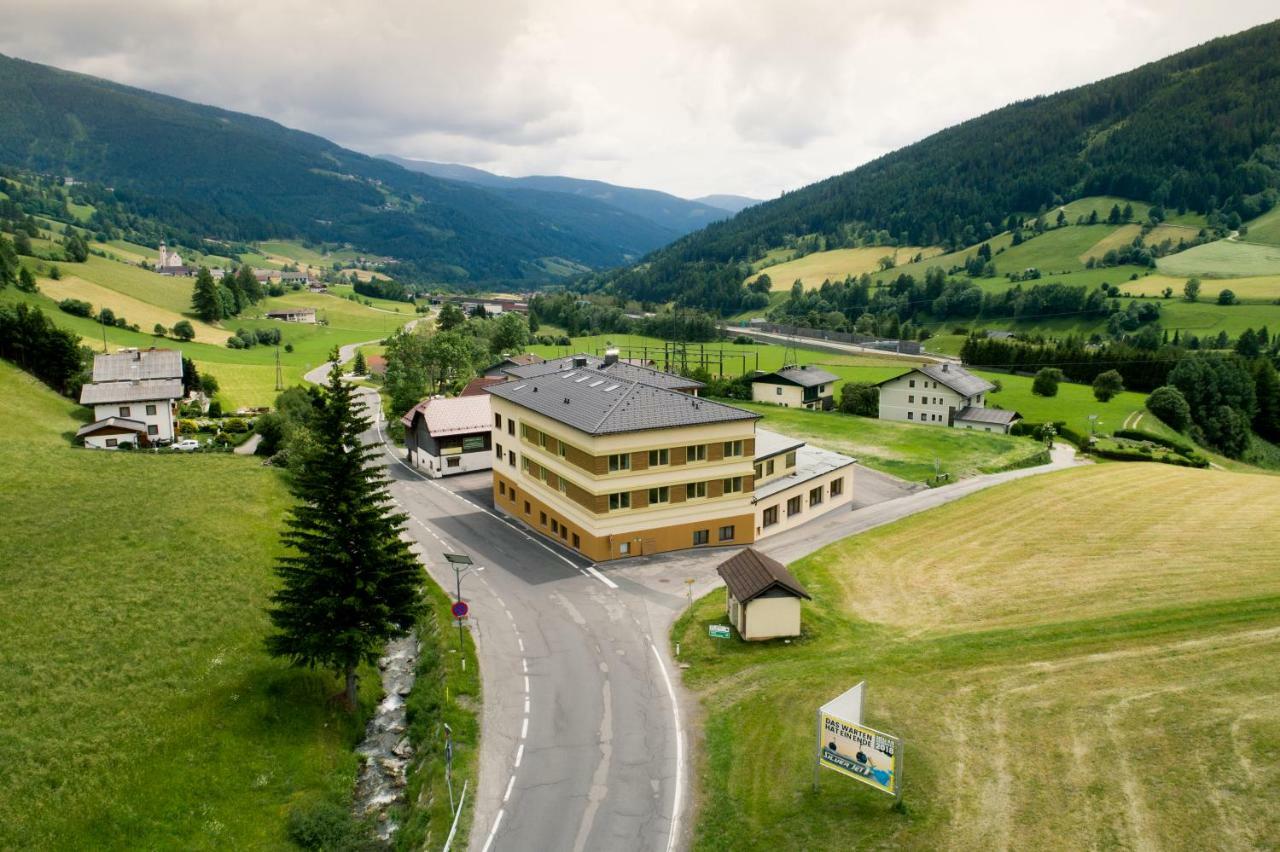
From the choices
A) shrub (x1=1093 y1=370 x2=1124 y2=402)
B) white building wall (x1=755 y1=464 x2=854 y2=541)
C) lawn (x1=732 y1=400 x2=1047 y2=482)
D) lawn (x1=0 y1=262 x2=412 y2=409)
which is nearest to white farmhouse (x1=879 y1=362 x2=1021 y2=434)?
lawn (x1=732 y1=400 x2=1047 y2=482)

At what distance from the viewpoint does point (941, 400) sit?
95.6 metres

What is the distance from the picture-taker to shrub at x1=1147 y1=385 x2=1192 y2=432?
98125 mm

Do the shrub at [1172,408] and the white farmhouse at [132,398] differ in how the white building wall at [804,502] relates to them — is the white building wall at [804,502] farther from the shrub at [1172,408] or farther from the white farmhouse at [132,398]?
the shrub at [1172,408]

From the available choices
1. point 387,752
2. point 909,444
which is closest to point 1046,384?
point 909,444

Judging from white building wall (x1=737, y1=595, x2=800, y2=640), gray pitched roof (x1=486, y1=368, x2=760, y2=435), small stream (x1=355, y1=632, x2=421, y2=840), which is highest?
gray pitched roof (x1=486, y1=368, x2=760, y2=435)

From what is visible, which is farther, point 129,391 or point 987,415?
point 987,415

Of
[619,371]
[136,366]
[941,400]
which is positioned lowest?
[941,400]

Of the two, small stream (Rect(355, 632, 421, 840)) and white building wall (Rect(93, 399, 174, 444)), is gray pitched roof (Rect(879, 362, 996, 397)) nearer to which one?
small stream (Rect(355, 632, 421, 840))

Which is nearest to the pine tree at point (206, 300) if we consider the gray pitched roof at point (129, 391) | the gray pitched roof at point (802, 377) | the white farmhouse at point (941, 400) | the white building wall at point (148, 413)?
the gray pitched roof at point (129, 391)

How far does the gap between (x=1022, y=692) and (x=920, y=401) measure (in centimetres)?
7584

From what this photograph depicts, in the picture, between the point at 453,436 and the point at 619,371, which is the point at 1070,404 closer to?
the point at 619,371

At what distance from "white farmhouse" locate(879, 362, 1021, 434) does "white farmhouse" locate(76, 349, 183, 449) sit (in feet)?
262

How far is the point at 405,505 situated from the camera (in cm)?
5903

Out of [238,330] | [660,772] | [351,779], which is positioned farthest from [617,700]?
[238,330]
